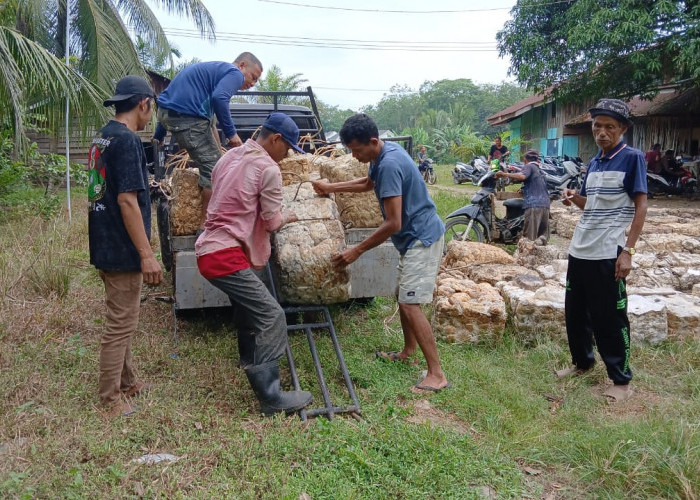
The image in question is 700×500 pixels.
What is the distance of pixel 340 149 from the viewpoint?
18.3 ft

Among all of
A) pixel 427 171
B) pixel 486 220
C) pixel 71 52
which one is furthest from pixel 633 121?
pixel 71 52

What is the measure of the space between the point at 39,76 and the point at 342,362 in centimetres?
528

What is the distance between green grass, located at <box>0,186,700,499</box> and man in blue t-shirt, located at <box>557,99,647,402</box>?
1.25ft

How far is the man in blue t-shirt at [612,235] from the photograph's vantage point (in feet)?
11.9

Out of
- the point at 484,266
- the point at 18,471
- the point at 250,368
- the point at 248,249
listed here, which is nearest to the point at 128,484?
the point at 18,471

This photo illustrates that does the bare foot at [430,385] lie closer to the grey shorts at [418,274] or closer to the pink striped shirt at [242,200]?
the grey shorts at [418,274]

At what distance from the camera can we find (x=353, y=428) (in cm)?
325

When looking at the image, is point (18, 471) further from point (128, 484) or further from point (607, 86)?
point (607, 86)

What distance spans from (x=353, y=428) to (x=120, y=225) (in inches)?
69.1

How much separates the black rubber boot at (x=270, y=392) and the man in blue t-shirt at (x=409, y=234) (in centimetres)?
87

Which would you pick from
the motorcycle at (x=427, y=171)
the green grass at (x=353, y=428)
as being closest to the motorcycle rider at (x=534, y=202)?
the green grass at (x=353, y=428)

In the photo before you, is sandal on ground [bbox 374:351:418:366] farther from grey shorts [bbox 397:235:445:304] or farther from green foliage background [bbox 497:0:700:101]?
green foliage background [bbox 497:0:700:101]

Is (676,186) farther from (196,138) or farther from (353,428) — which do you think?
(353,428)

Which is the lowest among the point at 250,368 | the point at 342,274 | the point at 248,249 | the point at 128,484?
the point at 128,484
